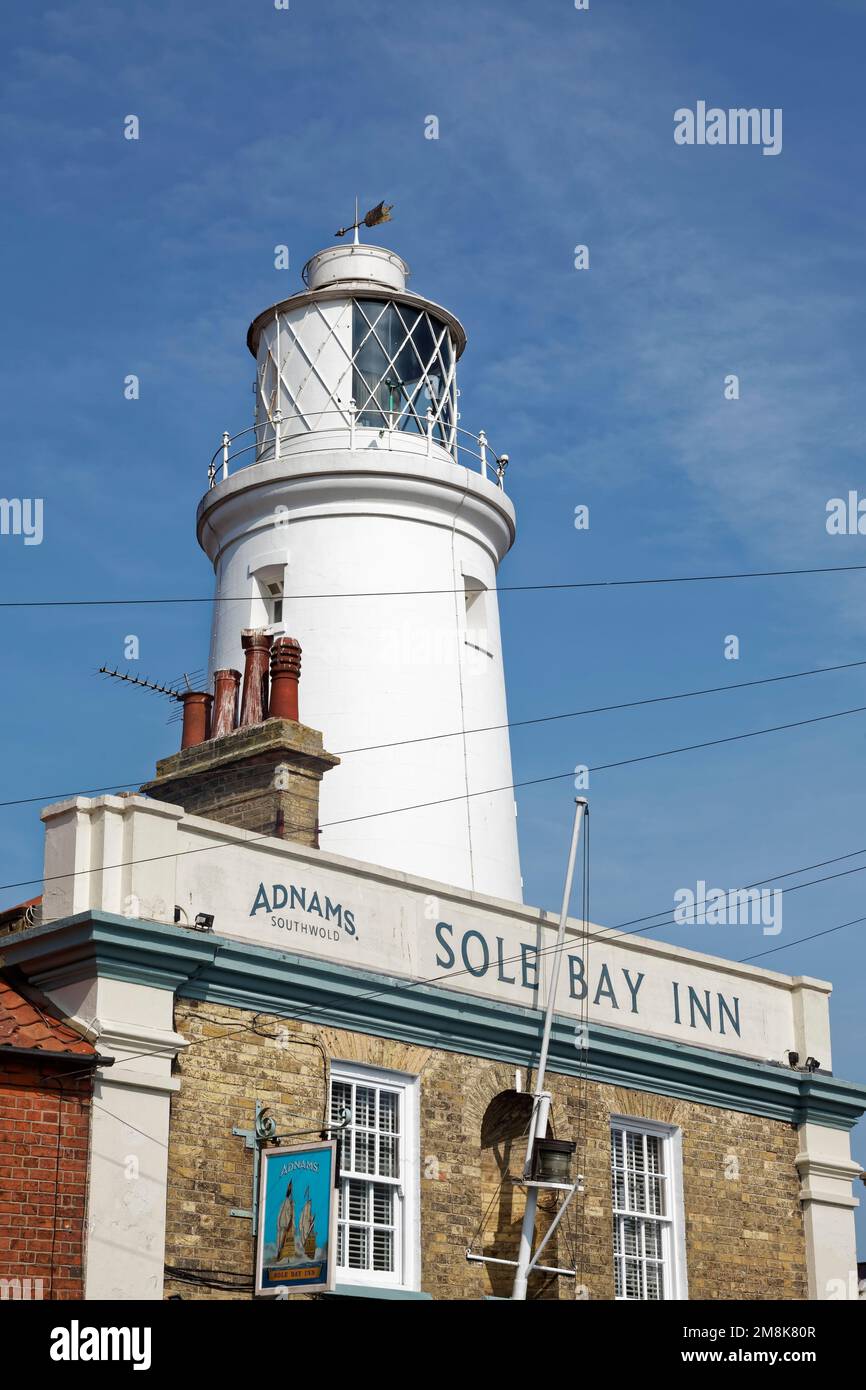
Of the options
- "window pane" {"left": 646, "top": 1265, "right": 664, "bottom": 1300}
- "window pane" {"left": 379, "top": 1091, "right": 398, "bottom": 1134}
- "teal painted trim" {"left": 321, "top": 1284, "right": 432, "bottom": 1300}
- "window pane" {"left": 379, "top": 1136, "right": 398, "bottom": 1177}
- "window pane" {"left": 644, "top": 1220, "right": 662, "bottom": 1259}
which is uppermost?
"window pane" {"left": 379, "top": 1091, "right": 398, "bottom": 1134}

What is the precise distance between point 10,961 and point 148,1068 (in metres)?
1.76

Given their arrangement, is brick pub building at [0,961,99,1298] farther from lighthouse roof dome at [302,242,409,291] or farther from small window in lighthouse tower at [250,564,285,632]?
lighthouse roof dome at [302,242,409,291]

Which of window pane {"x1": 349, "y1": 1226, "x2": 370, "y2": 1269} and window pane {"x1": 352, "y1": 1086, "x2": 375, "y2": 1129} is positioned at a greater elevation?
window pane {"x1": 352, "y1": 1086, "x2": 375, "y2": 1129}

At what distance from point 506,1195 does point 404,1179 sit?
2.21 meters

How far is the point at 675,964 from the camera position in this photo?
24.0 metres

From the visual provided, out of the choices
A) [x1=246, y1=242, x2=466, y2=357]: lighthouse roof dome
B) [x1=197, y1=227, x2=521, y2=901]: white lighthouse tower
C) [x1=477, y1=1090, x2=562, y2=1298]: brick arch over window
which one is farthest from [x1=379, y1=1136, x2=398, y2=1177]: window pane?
[x1=246, y1=242, x2=466, y2=357]: lighthouse roof dome

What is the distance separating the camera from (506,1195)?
21.8 metres

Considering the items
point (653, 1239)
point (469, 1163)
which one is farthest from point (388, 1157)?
point (653, 1239)

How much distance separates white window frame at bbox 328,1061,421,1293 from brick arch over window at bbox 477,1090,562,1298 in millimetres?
A: 1434

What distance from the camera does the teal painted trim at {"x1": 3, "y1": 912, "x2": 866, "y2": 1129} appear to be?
1817 centimetres

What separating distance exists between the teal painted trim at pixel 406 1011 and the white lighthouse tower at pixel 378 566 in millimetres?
3703

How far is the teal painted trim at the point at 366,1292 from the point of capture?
1870 cm

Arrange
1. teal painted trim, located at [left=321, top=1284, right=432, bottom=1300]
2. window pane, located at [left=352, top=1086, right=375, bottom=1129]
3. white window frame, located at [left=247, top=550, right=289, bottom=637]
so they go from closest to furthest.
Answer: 1. teal painted trim, located at [left=321, top=1284, right=432, bottom=1300]
2. window pane, located at [left=352, top=1086, right=375, bottom=1129]
3. white window frame, located at [left=247, top=550, right=289, bottom=637]
